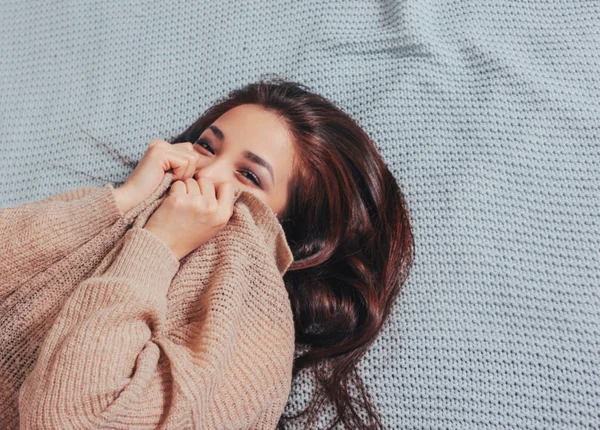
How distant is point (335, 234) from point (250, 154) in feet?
0.78

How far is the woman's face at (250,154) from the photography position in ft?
3.79

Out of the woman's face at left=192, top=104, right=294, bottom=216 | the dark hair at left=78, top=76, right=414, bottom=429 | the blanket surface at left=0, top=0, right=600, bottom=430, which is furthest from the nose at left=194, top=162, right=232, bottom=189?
the blanket surface at left=0, top=0, right=600, bottom=430

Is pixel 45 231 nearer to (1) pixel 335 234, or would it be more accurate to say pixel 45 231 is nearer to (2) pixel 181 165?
(2) pixel 181 165

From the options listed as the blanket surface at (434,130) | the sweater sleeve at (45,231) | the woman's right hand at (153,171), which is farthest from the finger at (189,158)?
the blanket surface at (434,130)

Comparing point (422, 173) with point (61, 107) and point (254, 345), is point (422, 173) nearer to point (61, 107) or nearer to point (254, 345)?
point (254, 345)

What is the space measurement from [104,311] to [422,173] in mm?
672

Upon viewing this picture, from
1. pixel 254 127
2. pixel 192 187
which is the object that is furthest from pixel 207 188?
pixel 254 127

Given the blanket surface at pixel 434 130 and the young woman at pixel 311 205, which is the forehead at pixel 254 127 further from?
the blanket surface at pixel 434 130

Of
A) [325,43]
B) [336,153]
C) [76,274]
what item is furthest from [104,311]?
[325,43]

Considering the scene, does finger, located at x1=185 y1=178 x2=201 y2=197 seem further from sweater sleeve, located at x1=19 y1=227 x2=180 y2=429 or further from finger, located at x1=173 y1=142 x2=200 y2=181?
sweater sleeve, located at x1=19 y1=227 x2=180 y2=429

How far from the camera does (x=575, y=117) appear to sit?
4.31 feet

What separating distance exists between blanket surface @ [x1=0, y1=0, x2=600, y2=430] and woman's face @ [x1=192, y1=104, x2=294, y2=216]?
0.24m

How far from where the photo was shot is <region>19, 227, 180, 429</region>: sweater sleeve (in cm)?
88

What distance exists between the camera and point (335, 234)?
50.0 inches
